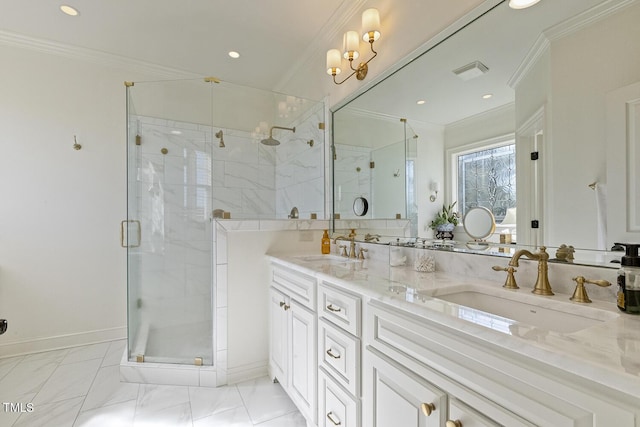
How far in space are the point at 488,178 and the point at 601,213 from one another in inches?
16.1

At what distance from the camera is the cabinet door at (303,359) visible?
146 cm

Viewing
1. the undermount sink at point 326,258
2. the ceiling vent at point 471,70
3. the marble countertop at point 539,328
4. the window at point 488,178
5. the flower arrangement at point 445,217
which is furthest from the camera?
the undermount sink at point 326,258

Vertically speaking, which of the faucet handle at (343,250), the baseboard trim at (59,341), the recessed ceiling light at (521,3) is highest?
the recessed ceiling light at (521,3)

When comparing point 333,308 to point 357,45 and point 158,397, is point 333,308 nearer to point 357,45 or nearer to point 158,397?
point 158,397

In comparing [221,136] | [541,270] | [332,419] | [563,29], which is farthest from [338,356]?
[221,136]

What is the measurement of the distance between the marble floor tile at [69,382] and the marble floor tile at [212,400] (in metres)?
0.74

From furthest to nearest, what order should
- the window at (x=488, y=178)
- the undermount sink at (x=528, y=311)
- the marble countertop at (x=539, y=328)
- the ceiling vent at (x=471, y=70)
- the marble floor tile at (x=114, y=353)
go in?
the marble floor tile at (x=114, y=353) → the ceiling vent at (x=471, y=70) → the window at (x=488, y=178) → the undermount sink at (x=528, y=311) → the marble countertop at (x=539, y=328)

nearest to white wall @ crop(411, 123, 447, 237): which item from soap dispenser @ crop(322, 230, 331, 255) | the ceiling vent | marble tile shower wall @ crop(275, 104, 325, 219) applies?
the ceiling vent

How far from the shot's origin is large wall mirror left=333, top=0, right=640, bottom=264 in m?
0.89

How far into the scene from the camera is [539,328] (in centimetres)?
69

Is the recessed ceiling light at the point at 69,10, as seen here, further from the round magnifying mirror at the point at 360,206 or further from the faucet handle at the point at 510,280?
the faucet handle at the point at 510,280

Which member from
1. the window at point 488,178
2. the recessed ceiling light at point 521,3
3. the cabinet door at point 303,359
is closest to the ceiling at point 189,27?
the recessed ceiling light at point 521,3

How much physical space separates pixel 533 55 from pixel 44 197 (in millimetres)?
3575

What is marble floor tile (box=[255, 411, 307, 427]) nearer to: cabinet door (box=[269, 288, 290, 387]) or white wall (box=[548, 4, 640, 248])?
cabinet door (box=[269, 288, 290, 387])
